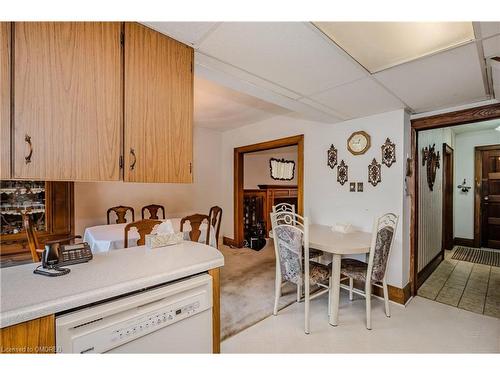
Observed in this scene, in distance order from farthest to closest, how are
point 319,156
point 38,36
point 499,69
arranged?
point 319,156 < point 499,69 < point 38,36

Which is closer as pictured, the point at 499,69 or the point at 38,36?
the point at 38,36

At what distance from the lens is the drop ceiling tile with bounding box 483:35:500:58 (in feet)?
4.32

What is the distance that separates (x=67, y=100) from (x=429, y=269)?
429 centimetres

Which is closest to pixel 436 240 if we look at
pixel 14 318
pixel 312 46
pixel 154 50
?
pixel 312 46

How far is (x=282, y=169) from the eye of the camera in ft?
19.8

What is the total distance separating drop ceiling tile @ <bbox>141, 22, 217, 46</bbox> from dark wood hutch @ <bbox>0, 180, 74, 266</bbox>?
104 inches

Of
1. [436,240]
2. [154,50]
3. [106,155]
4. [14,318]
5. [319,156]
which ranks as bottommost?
[436,240]

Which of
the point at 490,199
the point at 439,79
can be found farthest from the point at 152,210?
the point at 490,199

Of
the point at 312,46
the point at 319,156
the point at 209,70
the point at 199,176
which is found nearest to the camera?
the point at 312,46

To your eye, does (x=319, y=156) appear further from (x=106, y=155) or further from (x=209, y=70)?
(x=106, y=155)

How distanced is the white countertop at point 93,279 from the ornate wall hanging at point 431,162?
10.6ft

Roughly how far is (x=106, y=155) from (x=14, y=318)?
0.67 m

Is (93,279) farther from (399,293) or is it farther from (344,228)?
(399,293)

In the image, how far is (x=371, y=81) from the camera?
187 cm
